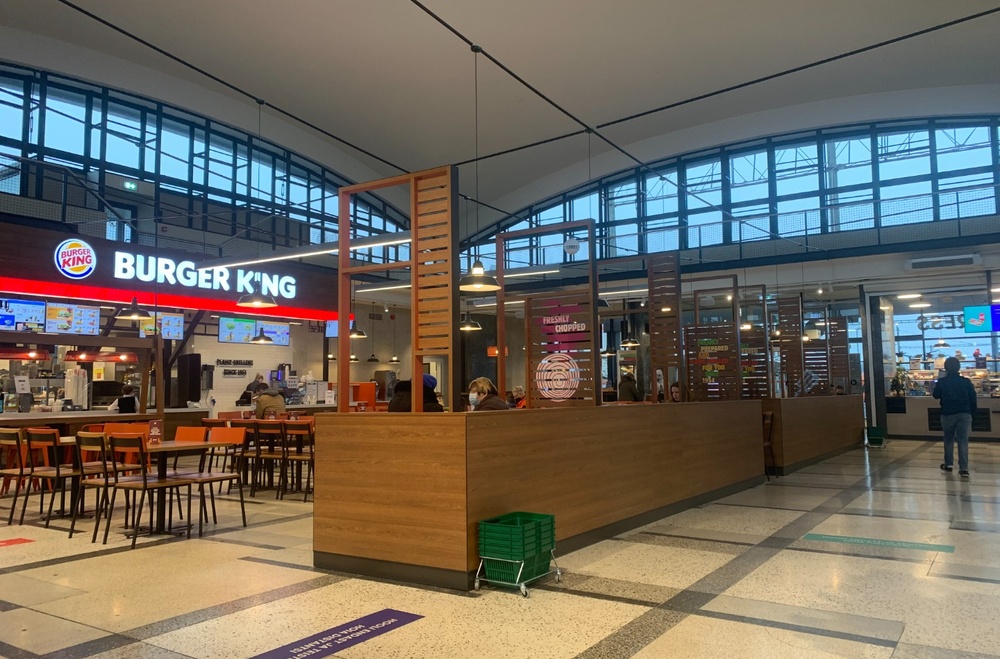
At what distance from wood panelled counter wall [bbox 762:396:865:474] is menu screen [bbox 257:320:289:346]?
11.0 meters

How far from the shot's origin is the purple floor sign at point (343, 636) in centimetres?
299

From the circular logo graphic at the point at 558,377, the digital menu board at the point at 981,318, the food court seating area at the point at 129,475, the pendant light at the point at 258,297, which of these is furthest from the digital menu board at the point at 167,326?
the digital menu board at the point at 981,318

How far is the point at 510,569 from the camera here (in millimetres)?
3938

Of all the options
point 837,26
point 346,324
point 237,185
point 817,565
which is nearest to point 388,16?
point 237,185

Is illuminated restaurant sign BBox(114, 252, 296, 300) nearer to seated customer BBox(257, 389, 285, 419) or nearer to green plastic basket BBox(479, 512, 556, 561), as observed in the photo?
seated customer BBox(257, 389, 285, 419)

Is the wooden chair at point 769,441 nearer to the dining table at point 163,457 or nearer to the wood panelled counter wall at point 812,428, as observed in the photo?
the wood panelled counter wall at point 812,428

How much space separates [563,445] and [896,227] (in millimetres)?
13339

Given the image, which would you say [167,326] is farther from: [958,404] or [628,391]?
[958,404]

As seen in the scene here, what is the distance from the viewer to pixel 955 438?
9648mm

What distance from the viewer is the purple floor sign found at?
9.82 feet

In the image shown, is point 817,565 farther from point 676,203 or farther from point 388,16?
point 676,203

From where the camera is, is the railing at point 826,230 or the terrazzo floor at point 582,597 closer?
the terrazzo floor at point 582,597

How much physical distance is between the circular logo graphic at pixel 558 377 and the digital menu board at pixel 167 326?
9334 mm

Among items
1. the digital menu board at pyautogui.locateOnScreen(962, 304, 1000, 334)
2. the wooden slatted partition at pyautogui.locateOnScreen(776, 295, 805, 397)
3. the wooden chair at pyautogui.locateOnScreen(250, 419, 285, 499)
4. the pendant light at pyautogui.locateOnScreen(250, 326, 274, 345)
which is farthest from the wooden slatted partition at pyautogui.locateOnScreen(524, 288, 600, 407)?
the digital menu board at pyautogui.locateOnScreen(962, 304, 1000, 334)
